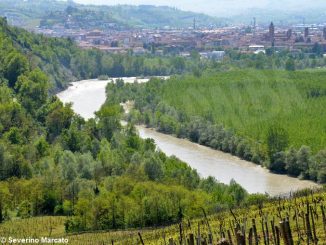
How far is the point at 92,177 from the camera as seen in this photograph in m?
31.8

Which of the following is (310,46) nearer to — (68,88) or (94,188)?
(68,88)

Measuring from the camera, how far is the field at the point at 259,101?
43219mm

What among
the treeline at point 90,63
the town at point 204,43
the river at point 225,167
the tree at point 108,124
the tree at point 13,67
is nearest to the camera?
the river at point 225,167

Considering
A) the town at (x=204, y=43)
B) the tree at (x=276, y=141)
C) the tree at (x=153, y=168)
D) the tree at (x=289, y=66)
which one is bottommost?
the town at (x=204, y=43)

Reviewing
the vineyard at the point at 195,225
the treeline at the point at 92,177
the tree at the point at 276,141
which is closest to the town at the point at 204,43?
the treeline at the point at 92,177

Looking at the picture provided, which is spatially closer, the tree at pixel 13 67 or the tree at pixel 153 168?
the tree at pixel 153 168

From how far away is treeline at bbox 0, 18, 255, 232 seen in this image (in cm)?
2514

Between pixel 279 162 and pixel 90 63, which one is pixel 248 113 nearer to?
pixel 279 162

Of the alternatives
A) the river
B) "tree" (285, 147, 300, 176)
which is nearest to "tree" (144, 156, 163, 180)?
the river

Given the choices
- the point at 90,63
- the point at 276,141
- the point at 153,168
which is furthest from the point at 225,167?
the point at 90,63

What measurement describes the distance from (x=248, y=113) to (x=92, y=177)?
20.6 metres

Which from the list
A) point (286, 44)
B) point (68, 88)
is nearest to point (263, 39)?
point (286, 44)

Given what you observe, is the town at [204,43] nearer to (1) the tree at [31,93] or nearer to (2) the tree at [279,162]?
(1) the tree at [31,93]

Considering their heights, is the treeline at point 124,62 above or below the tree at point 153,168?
below
